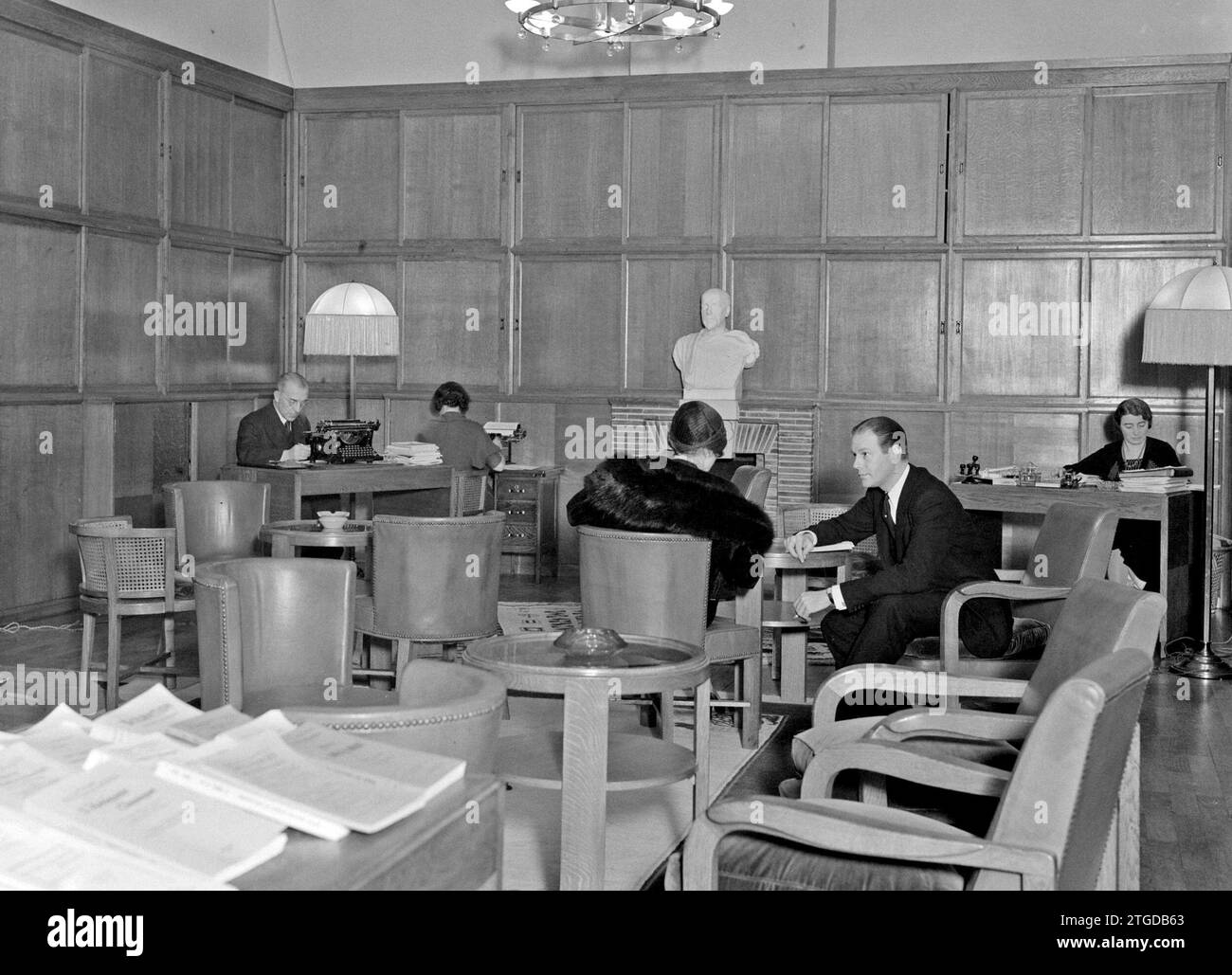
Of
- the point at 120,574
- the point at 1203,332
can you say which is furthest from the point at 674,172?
the point at 120,574

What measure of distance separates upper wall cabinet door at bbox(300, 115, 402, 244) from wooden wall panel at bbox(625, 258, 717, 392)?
2.12m

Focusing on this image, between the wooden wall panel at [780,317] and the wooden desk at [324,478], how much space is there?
111 inches

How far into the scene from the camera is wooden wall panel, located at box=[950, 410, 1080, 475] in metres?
10.2

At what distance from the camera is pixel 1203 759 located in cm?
558

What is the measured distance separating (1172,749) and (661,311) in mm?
6014

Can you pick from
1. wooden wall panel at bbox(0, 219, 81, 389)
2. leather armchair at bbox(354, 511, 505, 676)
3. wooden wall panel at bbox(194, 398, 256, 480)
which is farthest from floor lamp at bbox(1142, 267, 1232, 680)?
wooden wall panel at bbox(0, 219, 81, 389)

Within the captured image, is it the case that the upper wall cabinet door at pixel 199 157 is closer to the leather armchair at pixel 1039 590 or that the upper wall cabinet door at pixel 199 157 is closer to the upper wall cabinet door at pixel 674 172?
the upper wall cabinet door at pixel 674 172

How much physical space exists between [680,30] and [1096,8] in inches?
126

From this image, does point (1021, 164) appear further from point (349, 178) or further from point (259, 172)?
point (259, 172)

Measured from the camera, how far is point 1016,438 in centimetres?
1029
